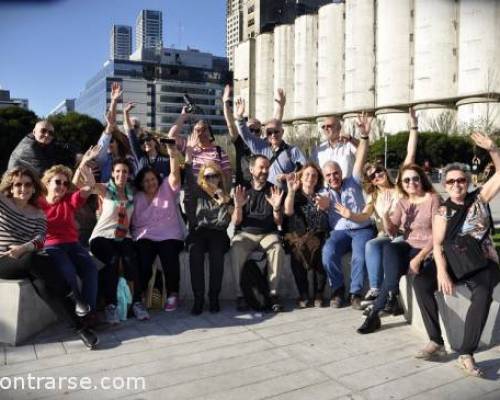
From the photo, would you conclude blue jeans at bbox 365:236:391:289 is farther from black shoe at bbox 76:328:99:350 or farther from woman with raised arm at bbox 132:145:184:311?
black shoe at bbox 76:328:99:350

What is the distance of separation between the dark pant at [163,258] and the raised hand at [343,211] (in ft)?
6.20

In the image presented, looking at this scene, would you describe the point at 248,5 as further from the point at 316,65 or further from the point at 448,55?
the point at 448,55

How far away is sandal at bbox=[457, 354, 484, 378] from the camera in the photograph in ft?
12.3

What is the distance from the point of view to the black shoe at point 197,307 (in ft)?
17.6

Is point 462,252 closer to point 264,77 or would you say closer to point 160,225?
point 160,225

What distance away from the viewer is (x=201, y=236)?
5.64m

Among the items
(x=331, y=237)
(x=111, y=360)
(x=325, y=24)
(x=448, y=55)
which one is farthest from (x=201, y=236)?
(x=325, y=24)

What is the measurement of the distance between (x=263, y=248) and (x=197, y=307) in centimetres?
101

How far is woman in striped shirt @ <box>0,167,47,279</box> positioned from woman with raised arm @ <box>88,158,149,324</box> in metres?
0.70

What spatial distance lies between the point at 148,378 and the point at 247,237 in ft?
7.71

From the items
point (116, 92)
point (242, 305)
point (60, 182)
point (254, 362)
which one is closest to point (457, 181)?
point (254, 362)

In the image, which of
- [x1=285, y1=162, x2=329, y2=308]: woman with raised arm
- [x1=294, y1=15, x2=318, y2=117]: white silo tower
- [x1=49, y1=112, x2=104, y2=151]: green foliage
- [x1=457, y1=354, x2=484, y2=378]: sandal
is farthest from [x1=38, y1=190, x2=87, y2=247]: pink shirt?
[x1=294, y1=15, x2=318, y2=117]: white silo tower

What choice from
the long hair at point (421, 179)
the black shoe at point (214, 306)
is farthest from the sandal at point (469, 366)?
the black shoe at point (214, 306)

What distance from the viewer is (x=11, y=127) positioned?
4331 centimetres
